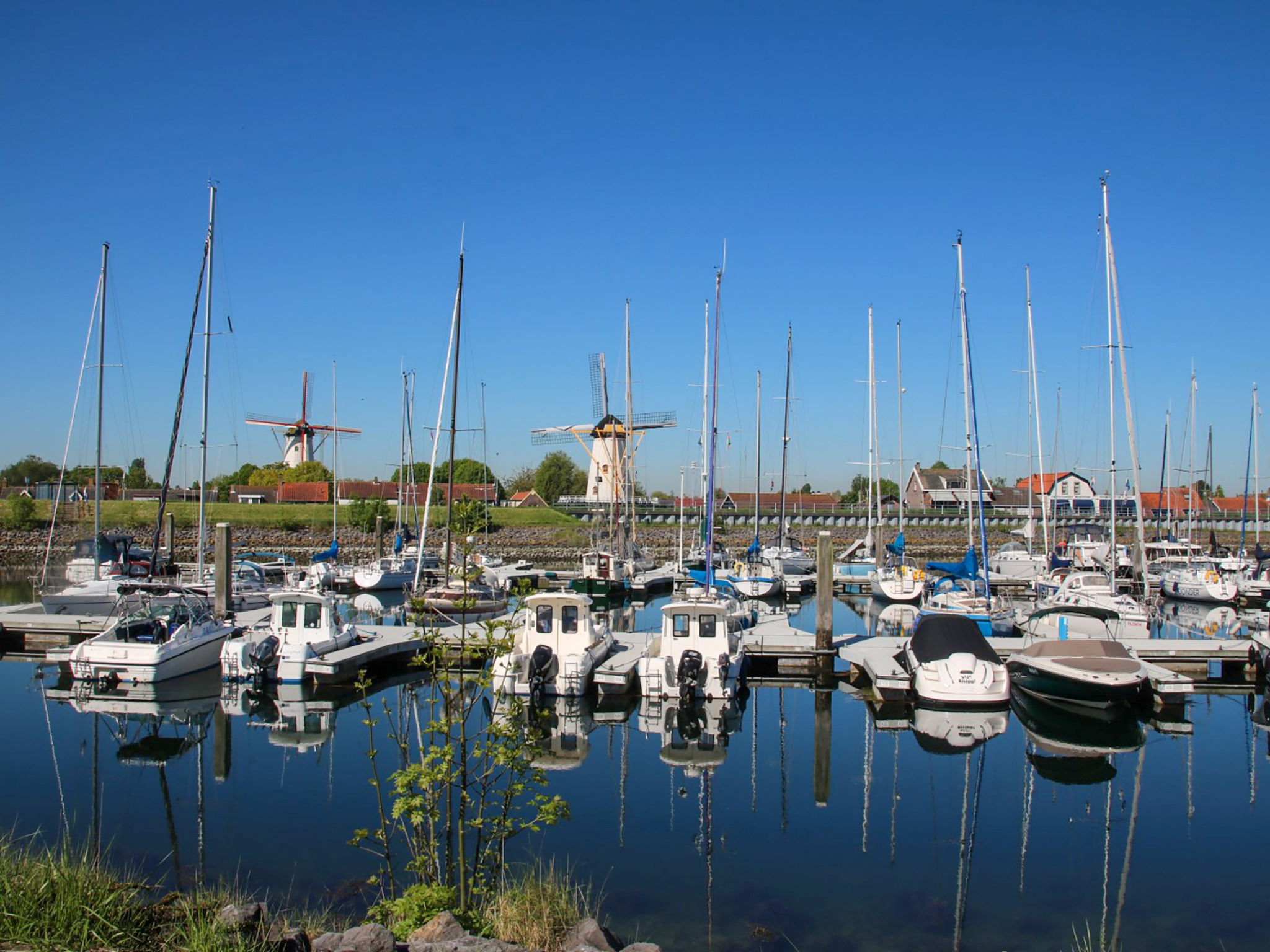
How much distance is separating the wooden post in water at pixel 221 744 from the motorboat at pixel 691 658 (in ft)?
31.4

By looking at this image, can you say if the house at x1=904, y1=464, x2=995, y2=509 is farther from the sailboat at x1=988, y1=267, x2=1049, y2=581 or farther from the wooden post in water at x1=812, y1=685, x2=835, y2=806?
the wooden post in water at x1=812, y1=685, x2=835, y2=806

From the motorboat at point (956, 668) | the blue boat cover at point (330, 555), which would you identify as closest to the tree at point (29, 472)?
the blue boat cover at point (330, 555)

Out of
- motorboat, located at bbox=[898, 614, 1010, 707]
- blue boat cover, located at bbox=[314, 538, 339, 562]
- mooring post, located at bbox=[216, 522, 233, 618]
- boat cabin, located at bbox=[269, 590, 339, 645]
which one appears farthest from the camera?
blue boat cover, located at bbox=[314, 538, 339, 562]

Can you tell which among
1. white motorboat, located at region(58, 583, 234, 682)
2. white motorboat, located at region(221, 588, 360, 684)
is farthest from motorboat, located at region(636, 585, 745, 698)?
white motorboat, located at region(58, 583, 234, 682)

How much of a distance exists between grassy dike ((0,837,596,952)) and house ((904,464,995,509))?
367ft

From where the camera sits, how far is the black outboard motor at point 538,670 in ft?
79.0

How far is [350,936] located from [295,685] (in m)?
18.9

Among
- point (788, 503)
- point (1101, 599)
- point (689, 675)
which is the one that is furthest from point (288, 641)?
point (788, 503)

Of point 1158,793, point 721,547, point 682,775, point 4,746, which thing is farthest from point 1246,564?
point 4,746

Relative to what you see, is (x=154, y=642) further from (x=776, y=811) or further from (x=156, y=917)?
(x=156, y=917)

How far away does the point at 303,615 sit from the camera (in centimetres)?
2769

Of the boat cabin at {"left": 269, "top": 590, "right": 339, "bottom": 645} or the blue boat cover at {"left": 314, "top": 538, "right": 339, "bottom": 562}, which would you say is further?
the blue boat cover at {"left": 314, "top": 538, "right": 339, "bottom": 562}

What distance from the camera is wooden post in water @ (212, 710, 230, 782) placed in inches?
748

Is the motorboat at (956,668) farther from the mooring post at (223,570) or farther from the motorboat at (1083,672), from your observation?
the mooring post at (223,570)
